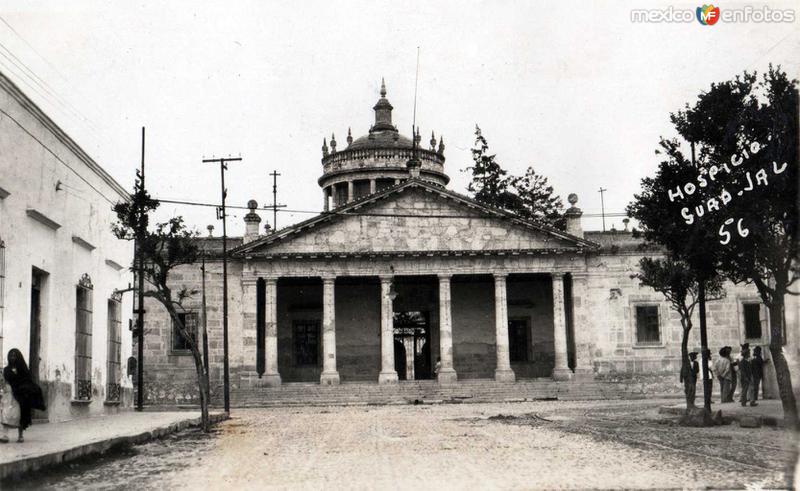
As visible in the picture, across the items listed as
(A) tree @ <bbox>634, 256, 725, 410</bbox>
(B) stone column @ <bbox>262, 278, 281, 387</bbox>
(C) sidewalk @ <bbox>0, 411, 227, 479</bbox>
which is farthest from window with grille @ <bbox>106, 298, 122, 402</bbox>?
(B) stone column @ <bbox>262, 278, 281, 387</bbox>

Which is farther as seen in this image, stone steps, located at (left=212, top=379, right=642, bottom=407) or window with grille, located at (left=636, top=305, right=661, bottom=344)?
window with grille, located at (left=636, top=305, right=661, bottom=344)

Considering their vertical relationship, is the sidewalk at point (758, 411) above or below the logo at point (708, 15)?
below

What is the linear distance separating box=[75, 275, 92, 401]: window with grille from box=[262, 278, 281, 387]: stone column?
17066 mm

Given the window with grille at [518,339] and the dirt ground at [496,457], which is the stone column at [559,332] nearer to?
the window with grille at [518,339]

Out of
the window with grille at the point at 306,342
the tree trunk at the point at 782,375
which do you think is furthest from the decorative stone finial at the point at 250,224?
the tree trunk at the point at 782,375

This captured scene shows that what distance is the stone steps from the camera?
33094 millimetres

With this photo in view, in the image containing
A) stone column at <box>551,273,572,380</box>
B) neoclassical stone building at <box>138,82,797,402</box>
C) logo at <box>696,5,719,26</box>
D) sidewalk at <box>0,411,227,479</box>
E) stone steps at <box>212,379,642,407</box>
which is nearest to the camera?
sidewalk at <box>0,411,227,479</box>

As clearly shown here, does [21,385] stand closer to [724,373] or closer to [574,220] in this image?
[724,373]

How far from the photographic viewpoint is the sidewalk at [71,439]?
9336 millimetres

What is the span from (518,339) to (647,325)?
18.8ft

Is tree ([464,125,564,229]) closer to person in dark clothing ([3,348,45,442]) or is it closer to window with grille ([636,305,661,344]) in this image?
window with grille ([636,305,661,344])

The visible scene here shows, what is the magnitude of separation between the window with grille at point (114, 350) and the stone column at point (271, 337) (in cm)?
1428

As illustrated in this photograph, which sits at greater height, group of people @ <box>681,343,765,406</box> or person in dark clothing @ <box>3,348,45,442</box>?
person in dark clothing @ <box>3,348,45,442</box>

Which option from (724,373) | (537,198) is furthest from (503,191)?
(724,373)
